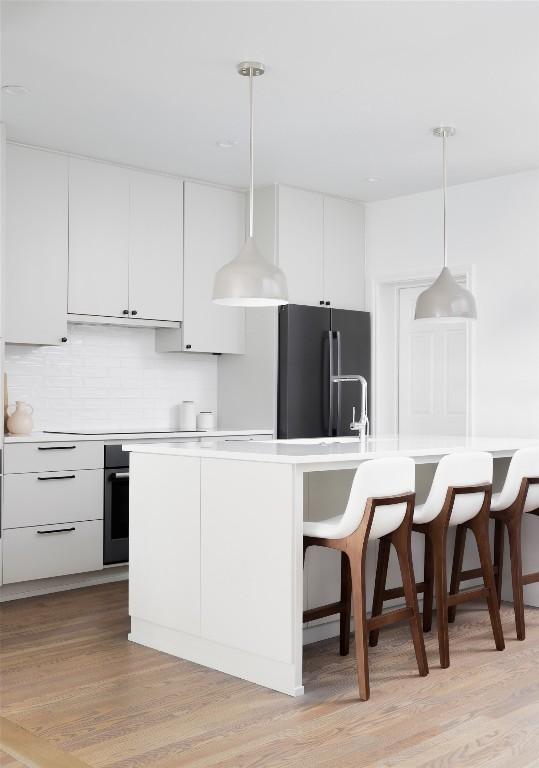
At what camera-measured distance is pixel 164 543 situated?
390 cm

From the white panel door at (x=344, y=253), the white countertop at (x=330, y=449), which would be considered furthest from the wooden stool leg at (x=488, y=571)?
the white panel door at (x=344, y=253)

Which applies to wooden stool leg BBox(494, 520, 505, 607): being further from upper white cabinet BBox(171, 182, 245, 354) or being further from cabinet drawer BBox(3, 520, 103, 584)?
upper white cabinet BBox(171, 182, 245, 354)

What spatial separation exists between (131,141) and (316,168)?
1.28 meters

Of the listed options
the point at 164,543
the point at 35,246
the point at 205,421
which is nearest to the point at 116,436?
the point at 205,421

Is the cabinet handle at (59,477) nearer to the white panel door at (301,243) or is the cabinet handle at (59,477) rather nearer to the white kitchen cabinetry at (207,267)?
the white kitchen cabinetry at (207,267)

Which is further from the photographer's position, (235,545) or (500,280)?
(500,280)

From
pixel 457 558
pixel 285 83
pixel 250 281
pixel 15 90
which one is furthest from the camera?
pixel 457 558

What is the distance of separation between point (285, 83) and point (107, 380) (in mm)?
2536

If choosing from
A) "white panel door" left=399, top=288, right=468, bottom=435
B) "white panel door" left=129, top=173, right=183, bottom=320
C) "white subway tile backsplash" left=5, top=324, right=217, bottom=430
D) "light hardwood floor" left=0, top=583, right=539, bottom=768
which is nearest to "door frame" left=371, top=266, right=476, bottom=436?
"white panel door" left=399, top=288, right=468, bottom=435

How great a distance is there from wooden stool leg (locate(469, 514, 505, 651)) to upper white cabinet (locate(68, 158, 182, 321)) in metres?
2.78

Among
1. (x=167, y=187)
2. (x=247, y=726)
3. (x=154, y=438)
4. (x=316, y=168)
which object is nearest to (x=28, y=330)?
(x=154, y=438)

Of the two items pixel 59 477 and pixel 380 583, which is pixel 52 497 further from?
pixel 380 583

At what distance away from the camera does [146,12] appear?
3473 mm

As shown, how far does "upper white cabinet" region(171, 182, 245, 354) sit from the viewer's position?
20.0ft
